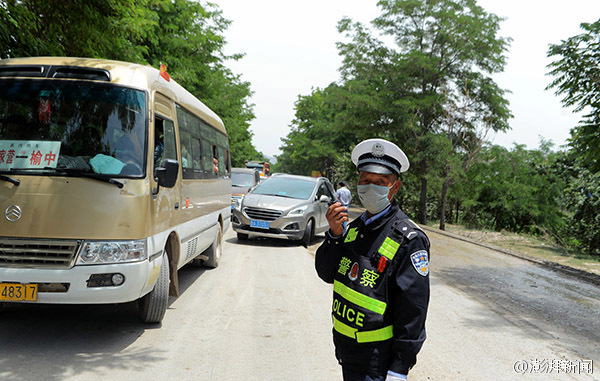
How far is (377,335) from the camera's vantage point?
2.19m

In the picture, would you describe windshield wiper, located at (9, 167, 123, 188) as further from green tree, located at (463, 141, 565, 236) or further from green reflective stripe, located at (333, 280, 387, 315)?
green tree, located at (463, 141, 565, 236)

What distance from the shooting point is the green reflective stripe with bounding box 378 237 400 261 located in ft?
7.35

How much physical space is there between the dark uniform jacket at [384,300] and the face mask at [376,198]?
110mm

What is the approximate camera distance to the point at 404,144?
26281mm

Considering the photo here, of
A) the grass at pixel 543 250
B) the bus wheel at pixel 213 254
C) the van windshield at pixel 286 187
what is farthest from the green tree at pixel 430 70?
the bus wheel at pixel 213 254

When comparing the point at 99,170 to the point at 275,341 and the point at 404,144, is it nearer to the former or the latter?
the point at 275,341

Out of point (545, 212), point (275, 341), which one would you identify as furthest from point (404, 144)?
point (275, 341)

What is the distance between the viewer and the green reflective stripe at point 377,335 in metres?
2.20

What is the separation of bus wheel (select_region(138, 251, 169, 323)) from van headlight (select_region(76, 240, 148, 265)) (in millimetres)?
691

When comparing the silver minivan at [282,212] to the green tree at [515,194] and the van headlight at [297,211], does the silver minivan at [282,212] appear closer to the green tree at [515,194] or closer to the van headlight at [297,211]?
the van headlight at [297,211]

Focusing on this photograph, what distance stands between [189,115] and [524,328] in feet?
17.5

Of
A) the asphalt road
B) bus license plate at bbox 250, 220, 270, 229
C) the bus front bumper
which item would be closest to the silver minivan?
bus license plate at bbox 250, 220, 270, 229

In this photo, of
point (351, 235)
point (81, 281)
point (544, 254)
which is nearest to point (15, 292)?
point (81, 281)

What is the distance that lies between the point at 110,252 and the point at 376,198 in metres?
3.01
